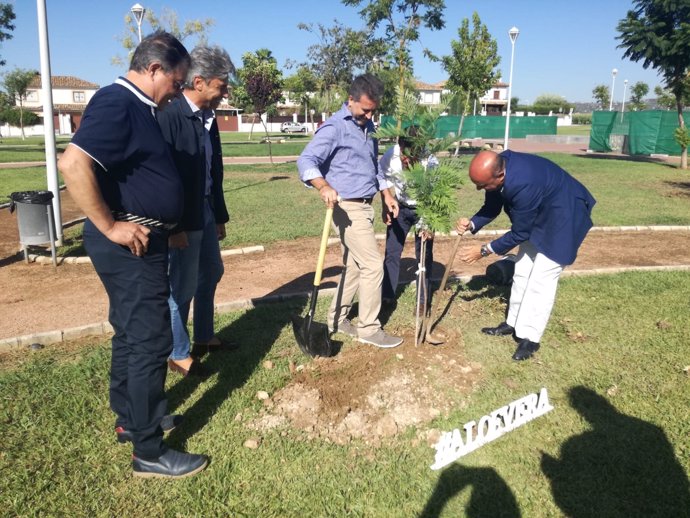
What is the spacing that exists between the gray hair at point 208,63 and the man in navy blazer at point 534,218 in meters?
1.82

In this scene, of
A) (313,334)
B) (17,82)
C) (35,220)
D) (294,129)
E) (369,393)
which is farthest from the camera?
(294,129)

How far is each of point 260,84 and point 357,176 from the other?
68.3 ft

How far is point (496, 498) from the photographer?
9.32 feet

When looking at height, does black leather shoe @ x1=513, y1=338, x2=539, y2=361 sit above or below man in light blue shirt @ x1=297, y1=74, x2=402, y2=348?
below

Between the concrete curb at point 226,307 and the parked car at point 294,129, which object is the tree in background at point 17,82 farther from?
the concrete curb at point 226,307

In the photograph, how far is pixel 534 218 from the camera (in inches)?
166

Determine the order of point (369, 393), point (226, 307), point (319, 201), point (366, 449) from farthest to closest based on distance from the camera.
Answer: point (319, 201) → point (226, 307) → point (369, 393) → point (366, 449)

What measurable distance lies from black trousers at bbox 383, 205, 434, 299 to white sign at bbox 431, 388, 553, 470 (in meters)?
1.74

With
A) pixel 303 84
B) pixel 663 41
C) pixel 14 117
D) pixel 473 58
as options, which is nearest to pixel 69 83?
pixel 14 117

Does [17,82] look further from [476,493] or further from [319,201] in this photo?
[476,493]

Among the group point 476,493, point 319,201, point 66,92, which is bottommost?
point 476,493

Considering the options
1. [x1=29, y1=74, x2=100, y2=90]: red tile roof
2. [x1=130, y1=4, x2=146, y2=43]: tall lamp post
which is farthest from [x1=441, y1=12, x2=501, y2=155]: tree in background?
[x1=29, y1=74, x2=100, y2=90]: red tile roof

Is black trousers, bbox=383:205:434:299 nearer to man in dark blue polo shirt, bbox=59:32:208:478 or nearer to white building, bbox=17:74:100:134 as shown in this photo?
man in dark blue polo shirt, bbox=59:32:208:478

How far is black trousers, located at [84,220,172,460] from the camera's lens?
2.66 meters
